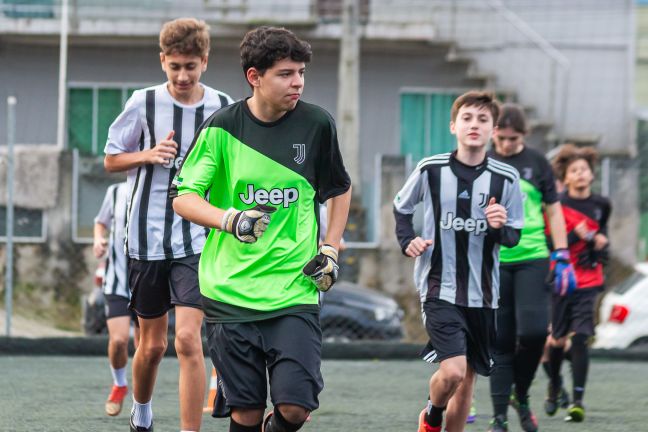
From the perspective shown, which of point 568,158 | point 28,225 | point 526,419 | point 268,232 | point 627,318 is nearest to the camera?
point 268,232

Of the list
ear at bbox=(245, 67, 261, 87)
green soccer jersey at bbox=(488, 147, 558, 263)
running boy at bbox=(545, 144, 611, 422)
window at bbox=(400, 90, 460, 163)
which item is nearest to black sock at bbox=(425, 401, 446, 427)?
green soccer jersey at bbox=(488, 147, 558, 263)

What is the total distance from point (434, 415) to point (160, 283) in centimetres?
153

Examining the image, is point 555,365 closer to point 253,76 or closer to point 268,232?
point 268,232

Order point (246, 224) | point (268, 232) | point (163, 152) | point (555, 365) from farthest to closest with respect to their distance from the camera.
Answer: point (555, 365)
point (163, 152)
point (268, 232)
point (246, 224)

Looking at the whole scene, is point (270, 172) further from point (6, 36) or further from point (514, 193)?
point (6, 36)

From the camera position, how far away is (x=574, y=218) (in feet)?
32.4

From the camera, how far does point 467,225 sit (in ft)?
23.2

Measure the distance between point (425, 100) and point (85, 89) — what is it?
221 inches

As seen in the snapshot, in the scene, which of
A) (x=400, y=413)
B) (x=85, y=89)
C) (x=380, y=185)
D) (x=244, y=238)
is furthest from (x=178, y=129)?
(x=85, y=89)

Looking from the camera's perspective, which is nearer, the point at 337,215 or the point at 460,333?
the point at 337,215

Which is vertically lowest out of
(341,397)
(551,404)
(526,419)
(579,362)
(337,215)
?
(341,397)

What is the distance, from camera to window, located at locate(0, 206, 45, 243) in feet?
50.0

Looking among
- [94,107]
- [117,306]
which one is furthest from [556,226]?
[94,107]

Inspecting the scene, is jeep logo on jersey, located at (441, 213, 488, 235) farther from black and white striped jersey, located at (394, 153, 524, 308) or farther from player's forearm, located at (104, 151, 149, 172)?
player's forearm, located at (104, 151, 149, 172)
